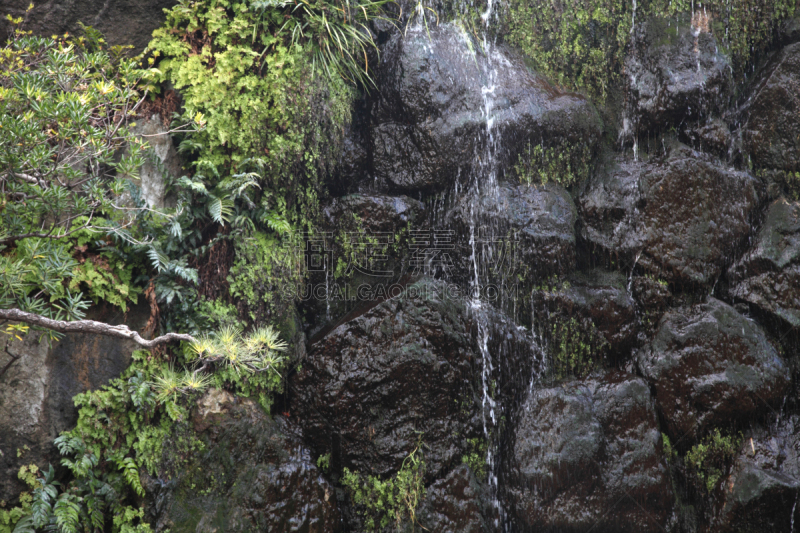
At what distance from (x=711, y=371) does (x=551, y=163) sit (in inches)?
114

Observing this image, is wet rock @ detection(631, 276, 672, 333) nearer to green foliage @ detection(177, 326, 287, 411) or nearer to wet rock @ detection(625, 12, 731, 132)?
wet rock @ detection(625, 12, 731, 132)

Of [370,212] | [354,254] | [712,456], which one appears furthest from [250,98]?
[712,456]

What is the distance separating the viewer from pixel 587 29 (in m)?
6.46

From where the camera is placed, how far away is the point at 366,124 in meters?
6.18

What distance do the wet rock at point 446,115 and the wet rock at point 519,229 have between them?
47 centimetres

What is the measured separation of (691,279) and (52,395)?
20.9 feet

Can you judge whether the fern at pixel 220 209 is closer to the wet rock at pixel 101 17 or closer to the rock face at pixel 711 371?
the wet rock at pixel 101 17

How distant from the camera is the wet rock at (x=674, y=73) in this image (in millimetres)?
5812

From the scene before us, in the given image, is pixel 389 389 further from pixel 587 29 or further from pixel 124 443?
pixel 587 29

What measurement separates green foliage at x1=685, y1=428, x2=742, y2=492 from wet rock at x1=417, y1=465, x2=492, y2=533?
7.22 feet

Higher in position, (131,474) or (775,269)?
(775,269)

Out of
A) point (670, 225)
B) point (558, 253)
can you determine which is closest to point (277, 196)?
point (558, 253)

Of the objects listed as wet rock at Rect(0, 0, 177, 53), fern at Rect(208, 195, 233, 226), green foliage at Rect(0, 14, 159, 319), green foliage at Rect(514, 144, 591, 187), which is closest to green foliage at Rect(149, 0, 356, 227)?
fern at Rect(208, 195, 233, 226)

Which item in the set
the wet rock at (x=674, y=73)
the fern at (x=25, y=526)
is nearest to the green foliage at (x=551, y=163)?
the wet rock at (x=674, y=73)
